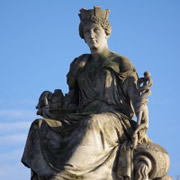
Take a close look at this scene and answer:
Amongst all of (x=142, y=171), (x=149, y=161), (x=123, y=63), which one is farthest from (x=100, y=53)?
(x=142, y=171)

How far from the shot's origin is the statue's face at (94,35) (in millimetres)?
16312

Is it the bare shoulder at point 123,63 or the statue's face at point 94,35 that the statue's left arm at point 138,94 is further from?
the statue's face at point 94,35

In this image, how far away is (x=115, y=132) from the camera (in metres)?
15.2

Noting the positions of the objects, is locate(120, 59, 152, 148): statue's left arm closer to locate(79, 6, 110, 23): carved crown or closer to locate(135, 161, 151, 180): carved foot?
locate(135, 161, 151, 180): carved foot

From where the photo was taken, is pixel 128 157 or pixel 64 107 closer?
pixel 128 157

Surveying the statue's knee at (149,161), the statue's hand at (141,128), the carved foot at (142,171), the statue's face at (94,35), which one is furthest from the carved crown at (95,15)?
the carved foot at (142,171)

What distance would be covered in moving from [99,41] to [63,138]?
2.45m

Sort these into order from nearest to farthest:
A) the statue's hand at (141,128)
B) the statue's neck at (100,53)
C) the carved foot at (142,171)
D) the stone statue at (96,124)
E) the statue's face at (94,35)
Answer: the stone statue at (96,124)
the carved foot at (142,171)
the statue's hand at (141,128)
the statue's face at (94,35)
the statue's neck at (100,53)

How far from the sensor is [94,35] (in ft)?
53.6

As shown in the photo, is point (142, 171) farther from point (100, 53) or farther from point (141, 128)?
point (100, 53)

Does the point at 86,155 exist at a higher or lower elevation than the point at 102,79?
lower

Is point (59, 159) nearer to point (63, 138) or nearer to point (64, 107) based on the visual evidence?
point (63, 138)

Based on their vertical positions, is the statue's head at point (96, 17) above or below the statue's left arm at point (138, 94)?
above

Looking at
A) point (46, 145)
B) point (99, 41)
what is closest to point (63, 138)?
point (46, 145)
